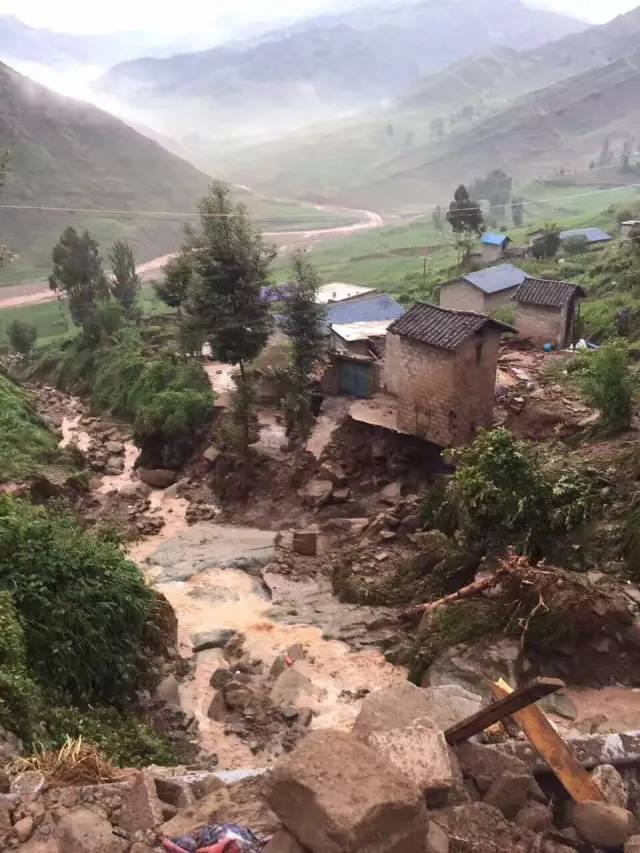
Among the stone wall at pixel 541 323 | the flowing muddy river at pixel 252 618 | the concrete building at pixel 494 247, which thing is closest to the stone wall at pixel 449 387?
Result: the flowing muddy river at pixel 252 618

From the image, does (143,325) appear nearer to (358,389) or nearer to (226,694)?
(358,389)

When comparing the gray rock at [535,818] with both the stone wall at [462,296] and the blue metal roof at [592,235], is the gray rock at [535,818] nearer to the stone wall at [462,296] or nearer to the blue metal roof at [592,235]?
the stone wall at [462,296]

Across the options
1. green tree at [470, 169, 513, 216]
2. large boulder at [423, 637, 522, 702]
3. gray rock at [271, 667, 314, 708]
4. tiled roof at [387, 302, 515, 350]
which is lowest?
gray rock at [271, 667, 314, 708]

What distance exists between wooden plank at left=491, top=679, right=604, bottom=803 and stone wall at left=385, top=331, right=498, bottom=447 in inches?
479

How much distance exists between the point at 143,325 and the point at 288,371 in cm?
2376

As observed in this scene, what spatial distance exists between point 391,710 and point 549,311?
70.5 feet

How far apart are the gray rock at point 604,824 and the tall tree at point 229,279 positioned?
16583 mm

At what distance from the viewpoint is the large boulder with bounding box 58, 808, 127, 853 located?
435cm

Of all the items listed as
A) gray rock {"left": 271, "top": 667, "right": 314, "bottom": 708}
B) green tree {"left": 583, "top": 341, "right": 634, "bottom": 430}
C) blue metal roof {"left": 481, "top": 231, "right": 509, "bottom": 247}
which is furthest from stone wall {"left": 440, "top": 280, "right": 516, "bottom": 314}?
gray rock {"left": 271, "top": 667, "right": 314, "bottom": 708}

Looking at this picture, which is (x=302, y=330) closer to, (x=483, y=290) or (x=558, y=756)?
(x=483, y=290)

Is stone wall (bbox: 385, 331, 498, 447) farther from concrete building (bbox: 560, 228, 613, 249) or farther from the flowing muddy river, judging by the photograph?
concrete building (bbox: 560, 228, 613, 249)

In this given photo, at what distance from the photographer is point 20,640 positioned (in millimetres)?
7812

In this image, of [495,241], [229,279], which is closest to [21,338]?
[229,279]

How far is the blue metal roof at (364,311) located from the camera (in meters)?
27.1
